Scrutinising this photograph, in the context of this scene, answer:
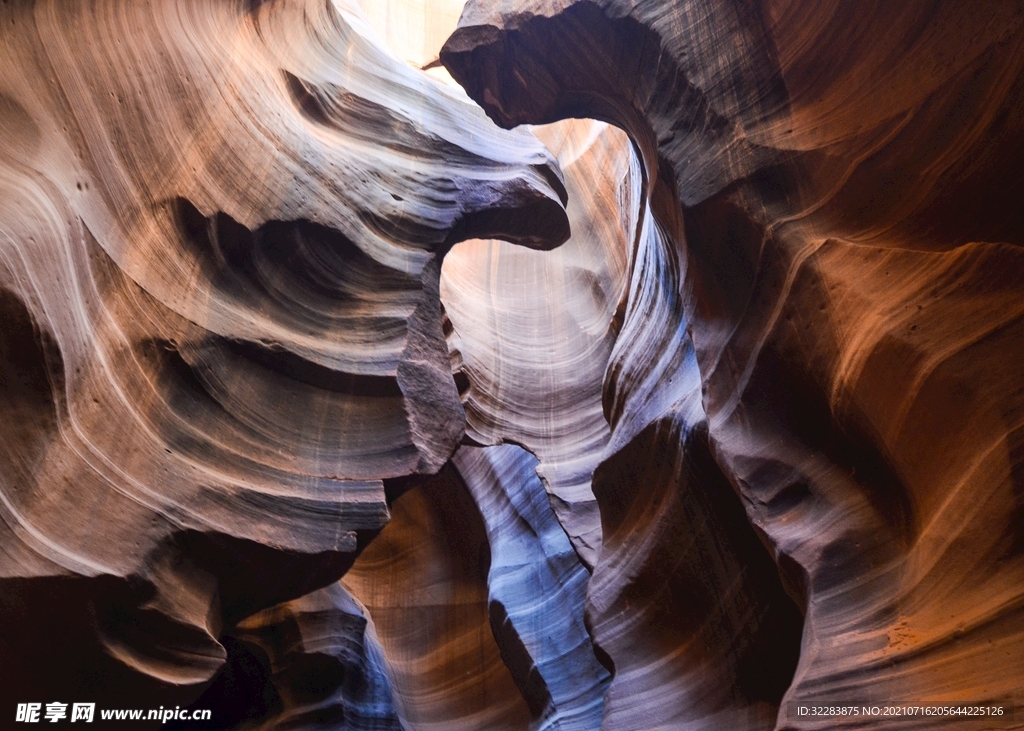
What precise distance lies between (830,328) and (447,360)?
3.13m

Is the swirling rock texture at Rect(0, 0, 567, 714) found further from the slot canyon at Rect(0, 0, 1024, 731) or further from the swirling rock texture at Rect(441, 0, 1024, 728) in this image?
the swirling rock texture at Rect(441, 0, 1024, 728)

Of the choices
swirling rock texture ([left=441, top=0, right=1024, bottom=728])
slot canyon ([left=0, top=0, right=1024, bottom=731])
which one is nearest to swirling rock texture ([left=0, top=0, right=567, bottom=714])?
slot canyon ([left=0, top=0, right=1024, bottom=731])

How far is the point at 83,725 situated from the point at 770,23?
5397 mm

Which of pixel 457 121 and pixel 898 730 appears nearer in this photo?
pixel 898 730

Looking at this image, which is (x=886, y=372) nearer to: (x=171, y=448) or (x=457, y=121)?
(x=171, y=448)

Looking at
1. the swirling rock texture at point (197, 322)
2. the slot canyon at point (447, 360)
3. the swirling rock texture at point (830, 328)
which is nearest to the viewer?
the swirling rock texture at point (830, 328)

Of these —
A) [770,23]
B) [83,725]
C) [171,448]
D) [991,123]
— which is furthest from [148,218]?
[991,123]


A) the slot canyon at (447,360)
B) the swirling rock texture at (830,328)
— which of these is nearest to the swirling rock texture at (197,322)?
the slot canyon at (447,360)

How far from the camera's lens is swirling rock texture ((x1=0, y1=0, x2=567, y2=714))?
13.3 feet

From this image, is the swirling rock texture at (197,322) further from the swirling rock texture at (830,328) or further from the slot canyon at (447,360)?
the swirling rock texture at (830,328)

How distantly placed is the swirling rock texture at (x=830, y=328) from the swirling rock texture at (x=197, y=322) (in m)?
1.53

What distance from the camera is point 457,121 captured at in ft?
25.9

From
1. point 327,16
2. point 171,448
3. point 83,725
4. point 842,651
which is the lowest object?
point 842,651

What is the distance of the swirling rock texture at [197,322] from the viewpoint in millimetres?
4039
